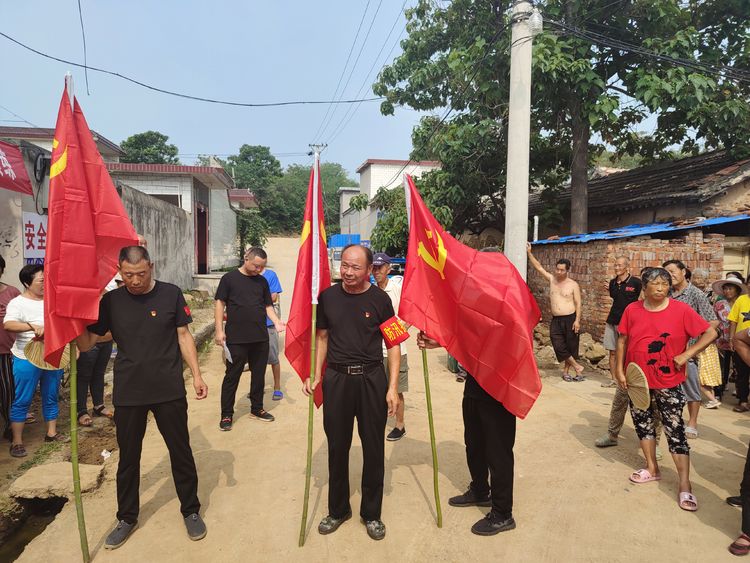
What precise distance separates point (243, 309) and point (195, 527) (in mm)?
2478

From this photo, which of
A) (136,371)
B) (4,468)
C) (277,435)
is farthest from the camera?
(277,435)

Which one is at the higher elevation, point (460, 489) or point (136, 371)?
point (136, 371)

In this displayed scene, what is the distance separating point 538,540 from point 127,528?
2718 mm

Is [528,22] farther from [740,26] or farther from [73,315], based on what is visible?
[73,315]

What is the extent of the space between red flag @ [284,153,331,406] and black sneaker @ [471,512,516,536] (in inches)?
54.5

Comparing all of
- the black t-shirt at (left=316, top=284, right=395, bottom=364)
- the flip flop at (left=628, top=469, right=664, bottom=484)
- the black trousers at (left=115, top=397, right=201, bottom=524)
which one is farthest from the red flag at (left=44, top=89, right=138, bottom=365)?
the flip flop at (left=628, top=469, right=664, bottom=484)

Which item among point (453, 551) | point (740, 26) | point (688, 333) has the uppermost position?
point (740, 26)

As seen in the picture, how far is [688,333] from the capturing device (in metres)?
3.67

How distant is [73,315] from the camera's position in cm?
302

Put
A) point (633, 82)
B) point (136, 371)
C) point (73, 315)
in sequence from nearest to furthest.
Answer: point (73, 315)
point (136, 371)
point (633, 82)

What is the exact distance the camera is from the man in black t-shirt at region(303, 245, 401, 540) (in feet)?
10.9

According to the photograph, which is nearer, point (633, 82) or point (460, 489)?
point (460, 489)

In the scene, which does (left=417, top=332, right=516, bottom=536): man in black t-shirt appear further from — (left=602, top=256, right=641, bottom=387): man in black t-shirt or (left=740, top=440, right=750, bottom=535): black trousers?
(left=602, top=256, right=641, bottom=387): man in black t-shirt

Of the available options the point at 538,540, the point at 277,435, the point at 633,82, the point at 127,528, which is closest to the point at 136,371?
the point at 127,528
